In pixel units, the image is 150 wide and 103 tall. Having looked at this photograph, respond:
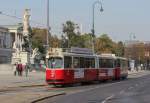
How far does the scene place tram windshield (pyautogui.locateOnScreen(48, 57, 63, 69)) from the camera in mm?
44375

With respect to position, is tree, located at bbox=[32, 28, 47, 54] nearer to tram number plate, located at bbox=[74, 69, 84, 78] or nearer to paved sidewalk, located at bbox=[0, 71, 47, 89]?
paved sidewalk, located at bbox=[0, 71, 47, 89]

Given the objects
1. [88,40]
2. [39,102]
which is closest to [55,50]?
[39,102]

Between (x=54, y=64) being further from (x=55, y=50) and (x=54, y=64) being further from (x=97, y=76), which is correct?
(x=97, y=76)

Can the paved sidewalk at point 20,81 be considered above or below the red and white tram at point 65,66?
below

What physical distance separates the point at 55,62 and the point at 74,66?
240 cm

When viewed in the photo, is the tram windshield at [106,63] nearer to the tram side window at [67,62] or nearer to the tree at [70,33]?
the tram side window at [67,62]

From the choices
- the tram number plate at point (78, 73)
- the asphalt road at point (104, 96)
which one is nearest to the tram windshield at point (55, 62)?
the tram number plate at point (78, 73)

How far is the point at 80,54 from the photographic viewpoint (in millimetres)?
48281

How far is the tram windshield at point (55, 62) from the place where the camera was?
44.4 metres

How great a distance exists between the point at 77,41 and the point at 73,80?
220 feet

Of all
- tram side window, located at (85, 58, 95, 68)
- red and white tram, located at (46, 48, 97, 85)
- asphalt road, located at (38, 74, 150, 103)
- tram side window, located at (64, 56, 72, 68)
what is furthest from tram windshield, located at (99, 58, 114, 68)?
asphalt road, located at (38, 74, 150, 103)

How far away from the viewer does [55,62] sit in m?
44.6

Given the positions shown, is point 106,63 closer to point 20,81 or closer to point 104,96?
point 20,81

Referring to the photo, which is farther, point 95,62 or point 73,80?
point 95,62
